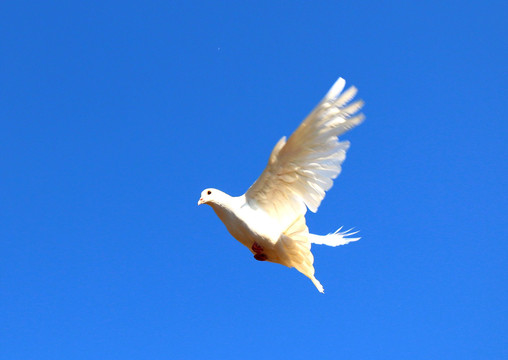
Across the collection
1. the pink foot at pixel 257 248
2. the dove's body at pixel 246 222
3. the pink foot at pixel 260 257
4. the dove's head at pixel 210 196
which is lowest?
the pink foot at pixel 260 257

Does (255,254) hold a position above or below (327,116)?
below

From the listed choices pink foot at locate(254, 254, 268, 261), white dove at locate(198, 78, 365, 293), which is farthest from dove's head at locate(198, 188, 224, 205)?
pink foot at locate(254, 254, 268, 261)

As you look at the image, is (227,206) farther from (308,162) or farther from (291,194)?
(308,162)

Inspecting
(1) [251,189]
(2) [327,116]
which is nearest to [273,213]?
(1) [251,189]

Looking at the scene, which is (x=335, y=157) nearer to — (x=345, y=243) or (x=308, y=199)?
(x=308, y=199)

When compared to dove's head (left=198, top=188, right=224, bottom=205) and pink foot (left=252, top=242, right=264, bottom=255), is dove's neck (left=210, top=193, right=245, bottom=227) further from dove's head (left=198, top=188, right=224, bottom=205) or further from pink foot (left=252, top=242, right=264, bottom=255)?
pink foot (left=252, top=242, right=264, bottom=255)

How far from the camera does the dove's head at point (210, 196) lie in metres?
11.0

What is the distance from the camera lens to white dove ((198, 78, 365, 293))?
10.0 metres

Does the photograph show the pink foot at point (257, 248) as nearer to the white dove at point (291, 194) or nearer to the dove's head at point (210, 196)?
the white dove at point (291, 194)

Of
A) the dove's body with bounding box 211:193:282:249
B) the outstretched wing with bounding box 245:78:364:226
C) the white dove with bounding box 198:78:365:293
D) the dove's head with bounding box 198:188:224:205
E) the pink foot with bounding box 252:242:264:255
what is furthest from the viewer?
the dove's head with bounding box 198:188:224:205

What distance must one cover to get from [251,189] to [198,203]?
104 cm

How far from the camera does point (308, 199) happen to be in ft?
35.0

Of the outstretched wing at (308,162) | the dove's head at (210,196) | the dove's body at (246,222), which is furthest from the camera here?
the dove's head at (210,196)

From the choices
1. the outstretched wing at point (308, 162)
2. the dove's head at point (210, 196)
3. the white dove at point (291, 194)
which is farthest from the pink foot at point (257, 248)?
the dove's head at point (210, 196)
